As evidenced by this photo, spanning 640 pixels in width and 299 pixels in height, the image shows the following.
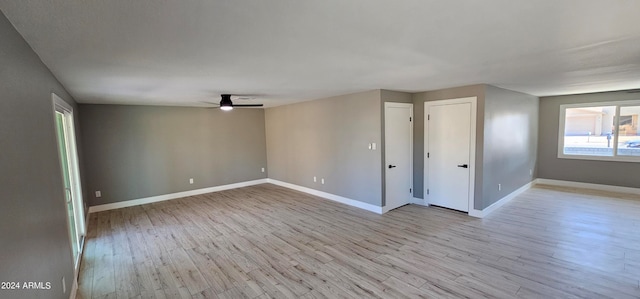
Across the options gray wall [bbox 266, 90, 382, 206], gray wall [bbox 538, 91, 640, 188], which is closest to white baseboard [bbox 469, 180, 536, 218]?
gray wall [bbox 538, 91, 640, 188]

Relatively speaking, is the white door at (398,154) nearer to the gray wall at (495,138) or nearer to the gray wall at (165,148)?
the gray wall at (495,138)

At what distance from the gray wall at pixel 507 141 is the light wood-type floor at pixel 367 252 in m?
0.55

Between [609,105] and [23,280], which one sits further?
[609,105]

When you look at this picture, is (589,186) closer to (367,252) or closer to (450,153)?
(450,153)

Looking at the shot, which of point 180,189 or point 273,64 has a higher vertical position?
point 273,64

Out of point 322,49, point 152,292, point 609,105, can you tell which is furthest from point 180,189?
point 609,105

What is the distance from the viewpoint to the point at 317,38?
201cm

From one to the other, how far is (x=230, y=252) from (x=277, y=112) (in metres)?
4.59

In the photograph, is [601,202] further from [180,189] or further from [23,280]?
[180,189]

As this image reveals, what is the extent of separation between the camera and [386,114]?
495 centimetres

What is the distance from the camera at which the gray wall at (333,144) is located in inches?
200

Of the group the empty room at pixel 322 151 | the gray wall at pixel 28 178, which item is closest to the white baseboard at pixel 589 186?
the empty room at pixel 322 151

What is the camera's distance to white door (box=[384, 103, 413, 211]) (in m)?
5.05

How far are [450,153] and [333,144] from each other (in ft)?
7.63
